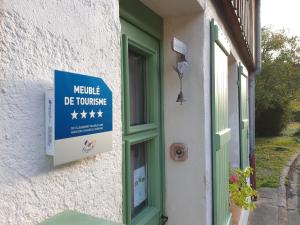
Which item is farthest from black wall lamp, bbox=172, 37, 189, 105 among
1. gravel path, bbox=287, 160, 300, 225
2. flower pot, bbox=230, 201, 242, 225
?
gravel path, bbox=287, 160, 300, 225

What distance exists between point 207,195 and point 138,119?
0.70 metres

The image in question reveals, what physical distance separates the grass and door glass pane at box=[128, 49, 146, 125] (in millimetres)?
6286

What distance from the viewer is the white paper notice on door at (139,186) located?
1926 millimetres

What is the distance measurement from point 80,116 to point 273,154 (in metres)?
12.7

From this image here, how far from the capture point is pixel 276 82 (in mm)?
15430

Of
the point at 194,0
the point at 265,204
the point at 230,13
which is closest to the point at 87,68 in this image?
the point at 194,0

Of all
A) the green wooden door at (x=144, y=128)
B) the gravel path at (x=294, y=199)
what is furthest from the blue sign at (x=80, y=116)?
the gravel path at (x=294, y=199)

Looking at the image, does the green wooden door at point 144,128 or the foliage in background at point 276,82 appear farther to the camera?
the foliage in background at point 276,82

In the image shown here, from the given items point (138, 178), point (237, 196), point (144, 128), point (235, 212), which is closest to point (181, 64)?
point (144, 128)

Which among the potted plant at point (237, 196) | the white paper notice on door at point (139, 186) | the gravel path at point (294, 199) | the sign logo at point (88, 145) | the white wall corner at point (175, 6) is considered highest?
the white wall corner at point (175, 6)

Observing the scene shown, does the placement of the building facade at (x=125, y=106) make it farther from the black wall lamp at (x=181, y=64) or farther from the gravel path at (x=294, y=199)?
the gravel path at (x=294, y=199)

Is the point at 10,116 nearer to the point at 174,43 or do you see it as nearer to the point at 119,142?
the point at 119,142

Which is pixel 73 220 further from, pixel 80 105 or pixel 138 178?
pixel 138 178

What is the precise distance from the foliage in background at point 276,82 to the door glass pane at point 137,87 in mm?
14239
